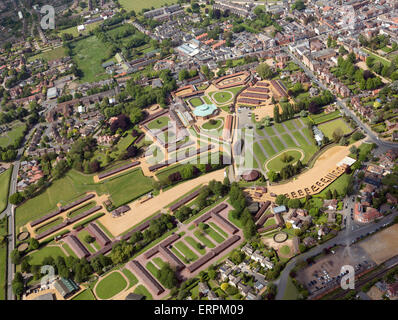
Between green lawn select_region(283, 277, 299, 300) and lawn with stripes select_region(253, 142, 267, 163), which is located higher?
lawn with stripes select_region(253, 142, 267, 163)

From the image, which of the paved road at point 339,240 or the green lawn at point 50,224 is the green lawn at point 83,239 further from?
the paved road at point 339,240

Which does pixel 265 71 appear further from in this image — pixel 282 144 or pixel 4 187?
pixel 4 187

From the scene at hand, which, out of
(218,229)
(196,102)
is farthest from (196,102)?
(218,229)

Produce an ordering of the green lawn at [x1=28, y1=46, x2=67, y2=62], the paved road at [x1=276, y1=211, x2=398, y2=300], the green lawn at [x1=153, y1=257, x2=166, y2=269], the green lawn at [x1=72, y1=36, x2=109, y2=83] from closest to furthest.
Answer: the paved road at [x1=276, y1=211, x2=398, y2=300], the green lawn at [x1=153, y1=257, x2=166, y2=269], the green lawn at [x1=72, y1=36, x2=109, y2=83], the green lawn at [x1=28, y1=46, x2=67, y2=62]

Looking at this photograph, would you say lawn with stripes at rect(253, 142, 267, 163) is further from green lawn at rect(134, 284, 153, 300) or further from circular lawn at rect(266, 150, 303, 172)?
green lawn at rect(134, 284, 153, 300)

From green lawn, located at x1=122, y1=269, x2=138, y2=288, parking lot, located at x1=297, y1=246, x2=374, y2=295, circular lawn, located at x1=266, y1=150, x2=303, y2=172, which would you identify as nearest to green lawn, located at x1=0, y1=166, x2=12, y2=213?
green lawn, located at x1=122, y1=269, x2=138, y2=288

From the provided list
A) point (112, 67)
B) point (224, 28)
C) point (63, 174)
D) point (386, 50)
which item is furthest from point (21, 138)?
point (386, 50)

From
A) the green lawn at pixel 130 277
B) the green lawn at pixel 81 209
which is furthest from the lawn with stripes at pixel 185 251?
the green lawn at pixel 81 209
